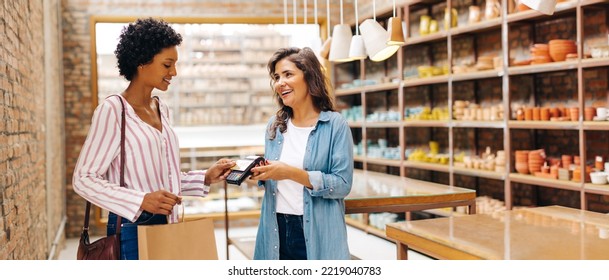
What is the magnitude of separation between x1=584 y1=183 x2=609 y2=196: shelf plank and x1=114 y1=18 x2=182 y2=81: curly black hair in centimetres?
355

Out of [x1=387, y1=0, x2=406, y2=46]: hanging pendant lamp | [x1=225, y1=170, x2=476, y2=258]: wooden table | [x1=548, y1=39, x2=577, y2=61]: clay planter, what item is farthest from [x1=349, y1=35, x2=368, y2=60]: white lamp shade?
[x1=548, y1=39, x2=577, y2=61]: clay planter

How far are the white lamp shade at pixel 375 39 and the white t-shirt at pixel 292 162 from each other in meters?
1.84

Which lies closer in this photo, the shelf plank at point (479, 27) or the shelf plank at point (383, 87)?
the shelf plank at point (479, 27)

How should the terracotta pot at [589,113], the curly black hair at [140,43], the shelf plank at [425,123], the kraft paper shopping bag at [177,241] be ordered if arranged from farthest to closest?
1. the shelf plank at [425,123]
2. the terracotta pot at [589,113]
3. the curly black hair at [140,43]
4. the kraft paper shopping bag at [177,241]

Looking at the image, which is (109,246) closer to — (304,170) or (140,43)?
(140,43)

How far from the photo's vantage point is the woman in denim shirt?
2434 mm

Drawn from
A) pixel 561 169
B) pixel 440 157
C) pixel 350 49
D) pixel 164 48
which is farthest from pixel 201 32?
pixel 164 48

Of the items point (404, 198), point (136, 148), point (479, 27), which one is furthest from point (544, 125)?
point (136, 148)

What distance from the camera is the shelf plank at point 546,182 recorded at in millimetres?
4713

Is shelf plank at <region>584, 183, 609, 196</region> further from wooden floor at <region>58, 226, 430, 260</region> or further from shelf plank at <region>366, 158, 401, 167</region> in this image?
shelf plank at <region>366, 158, 401, 167</region>

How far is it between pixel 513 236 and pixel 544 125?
2.96 m

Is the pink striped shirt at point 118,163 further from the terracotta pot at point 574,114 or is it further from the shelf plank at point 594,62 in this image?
the terracotta pot at point 574,114

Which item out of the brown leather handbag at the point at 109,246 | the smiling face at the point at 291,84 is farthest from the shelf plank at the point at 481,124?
the brown leather handbag at the point at 109,246

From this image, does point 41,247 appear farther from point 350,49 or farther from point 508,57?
point 508,57
